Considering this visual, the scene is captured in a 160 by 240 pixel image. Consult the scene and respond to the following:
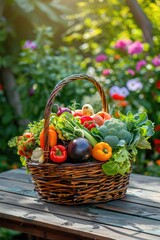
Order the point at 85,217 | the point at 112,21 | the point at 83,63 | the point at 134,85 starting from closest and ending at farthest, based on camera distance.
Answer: the point at 85,217, the point at 134,85, the point at 83,63, the point at 112,21

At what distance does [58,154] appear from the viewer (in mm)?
2221

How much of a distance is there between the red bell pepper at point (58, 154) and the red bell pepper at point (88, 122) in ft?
0.60

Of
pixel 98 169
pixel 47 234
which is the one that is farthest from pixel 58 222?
pixel 98 169

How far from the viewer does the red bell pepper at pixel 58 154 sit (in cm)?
222

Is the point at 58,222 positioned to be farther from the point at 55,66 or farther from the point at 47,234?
the point at 55,66

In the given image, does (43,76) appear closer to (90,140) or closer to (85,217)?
(90,140)

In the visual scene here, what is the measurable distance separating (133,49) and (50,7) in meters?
1.69

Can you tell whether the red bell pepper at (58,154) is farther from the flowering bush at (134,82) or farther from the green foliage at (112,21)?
the green foliage at (112,21)

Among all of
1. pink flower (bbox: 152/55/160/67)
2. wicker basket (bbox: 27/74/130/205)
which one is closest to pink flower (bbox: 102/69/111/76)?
pink flower (bbox: 152/55/160/67)

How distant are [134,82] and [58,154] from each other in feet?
6.71

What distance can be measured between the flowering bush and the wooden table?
1593 mm

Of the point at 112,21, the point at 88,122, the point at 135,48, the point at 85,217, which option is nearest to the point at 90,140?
the point at 88,122

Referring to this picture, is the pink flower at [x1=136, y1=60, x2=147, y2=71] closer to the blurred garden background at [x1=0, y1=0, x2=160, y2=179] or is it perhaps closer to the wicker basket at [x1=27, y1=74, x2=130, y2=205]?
the blurred garden background at [x1=0, y1=0, x2=160, y2=179]

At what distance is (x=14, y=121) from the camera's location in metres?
5.21
